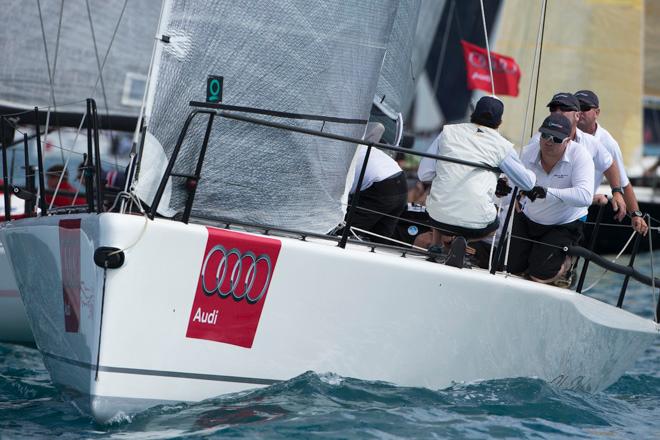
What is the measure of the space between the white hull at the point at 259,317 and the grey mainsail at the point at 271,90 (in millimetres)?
338

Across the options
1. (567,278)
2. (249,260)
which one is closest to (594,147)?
(567,278)

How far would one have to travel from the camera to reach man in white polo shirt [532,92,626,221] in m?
6.31

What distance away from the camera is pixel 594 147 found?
6.59 meters

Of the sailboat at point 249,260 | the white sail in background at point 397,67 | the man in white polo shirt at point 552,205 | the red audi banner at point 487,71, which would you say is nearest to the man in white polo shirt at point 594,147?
the man in white polo shirt at point 552,205

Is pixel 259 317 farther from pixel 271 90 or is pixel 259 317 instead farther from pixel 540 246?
pixel 540 246

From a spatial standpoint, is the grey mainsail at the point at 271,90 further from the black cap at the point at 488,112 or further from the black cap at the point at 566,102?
the black cap at the point at 566,102

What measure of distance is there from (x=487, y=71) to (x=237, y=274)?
11.5 m

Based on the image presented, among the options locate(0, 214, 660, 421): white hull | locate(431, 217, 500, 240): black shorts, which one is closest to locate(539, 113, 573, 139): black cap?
locate(431, 217, 500, 240): black shorts

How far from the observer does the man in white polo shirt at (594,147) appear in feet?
20.7

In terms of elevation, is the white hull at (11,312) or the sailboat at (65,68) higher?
the sailboat at (65,68)

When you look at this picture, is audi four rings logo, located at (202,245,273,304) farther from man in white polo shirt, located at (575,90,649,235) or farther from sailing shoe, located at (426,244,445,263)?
man in white polo shirt, located at (575,90,649,235)

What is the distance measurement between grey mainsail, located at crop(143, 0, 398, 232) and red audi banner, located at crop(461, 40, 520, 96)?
1030 centimetres

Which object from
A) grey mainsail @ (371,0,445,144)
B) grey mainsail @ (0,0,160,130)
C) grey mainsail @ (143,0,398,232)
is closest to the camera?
grey mainsail @ (143,0,398,232)

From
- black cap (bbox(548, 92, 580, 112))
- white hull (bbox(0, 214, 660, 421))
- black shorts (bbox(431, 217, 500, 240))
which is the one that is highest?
black cap (bbox(548, 92, 580, 112))
